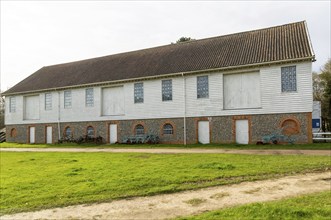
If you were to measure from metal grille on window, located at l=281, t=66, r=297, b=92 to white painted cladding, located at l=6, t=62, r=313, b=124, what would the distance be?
281 millimetres

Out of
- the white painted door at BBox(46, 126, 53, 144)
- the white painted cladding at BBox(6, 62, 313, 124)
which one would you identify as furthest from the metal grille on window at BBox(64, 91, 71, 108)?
the white painted door at BBox(46, 126, 53, 144)

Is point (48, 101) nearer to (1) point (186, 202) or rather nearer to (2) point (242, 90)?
(2) point (242, 90)

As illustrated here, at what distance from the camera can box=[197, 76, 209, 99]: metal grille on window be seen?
24391mm

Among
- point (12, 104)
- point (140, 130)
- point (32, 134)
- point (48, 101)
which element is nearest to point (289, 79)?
point (140, 130)

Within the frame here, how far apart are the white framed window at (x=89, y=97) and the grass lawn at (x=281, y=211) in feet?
84.8

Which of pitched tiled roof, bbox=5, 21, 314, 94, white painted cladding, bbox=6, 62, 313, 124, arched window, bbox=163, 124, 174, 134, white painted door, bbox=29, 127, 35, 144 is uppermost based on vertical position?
pitched tiled roof, bbox=5, 21, 314, 94

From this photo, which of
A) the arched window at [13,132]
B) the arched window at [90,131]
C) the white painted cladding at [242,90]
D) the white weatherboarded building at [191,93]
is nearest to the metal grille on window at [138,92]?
the white weatherboarded building at [191,93]

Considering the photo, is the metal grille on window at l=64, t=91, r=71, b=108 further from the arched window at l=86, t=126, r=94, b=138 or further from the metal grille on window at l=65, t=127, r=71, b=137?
→ the arched window at l=86, t=126, r=94, b=138

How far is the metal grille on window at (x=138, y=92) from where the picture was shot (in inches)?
1080

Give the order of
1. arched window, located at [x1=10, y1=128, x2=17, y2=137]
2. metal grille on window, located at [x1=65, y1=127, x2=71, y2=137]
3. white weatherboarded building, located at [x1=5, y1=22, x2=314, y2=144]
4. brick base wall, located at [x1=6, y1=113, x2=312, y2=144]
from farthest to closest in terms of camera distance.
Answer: arched window, located at [x1=10, y1=128, x2=17, y2=137], metal grille on window, located at [x1=65, y1=127, x2=71, y2=137], white weatherboarded building, located at [x1=5, y1=22, x2=314, y2=144], brick base wall, located at [x1=6, y1=113, x2=312, y2=144]

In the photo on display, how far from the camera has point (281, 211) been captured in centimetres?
586

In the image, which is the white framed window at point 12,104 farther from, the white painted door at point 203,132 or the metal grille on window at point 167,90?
the white painted door at point 203,132

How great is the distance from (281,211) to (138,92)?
74.3 ft

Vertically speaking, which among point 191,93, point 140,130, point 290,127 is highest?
point 191,93
